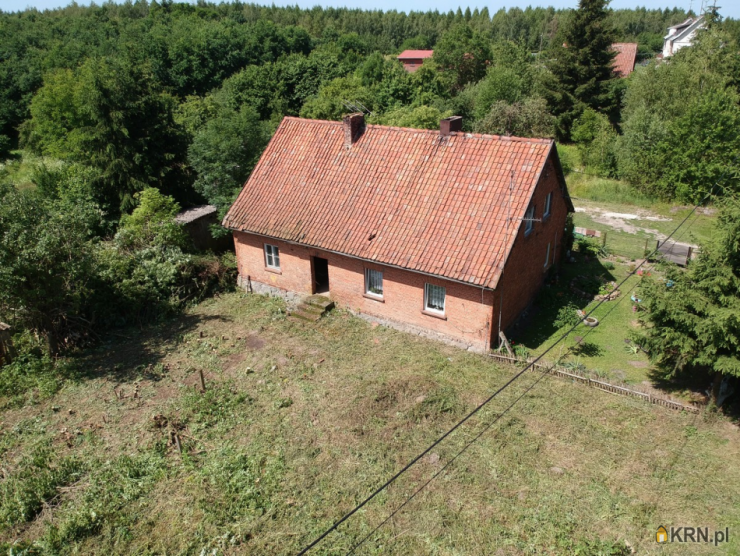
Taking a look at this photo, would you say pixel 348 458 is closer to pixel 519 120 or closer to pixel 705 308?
pixel 705 308

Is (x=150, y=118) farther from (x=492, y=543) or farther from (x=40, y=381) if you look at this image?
(x=492, y=543)

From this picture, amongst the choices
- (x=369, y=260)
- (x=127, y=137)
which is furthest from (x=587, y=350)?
(x=127, y=137)

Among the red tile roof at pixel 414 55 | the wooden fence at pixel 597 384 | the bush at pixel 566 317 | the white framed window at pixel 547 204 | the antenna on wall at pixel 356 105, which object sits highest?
the red tile roof at pixel 414 55

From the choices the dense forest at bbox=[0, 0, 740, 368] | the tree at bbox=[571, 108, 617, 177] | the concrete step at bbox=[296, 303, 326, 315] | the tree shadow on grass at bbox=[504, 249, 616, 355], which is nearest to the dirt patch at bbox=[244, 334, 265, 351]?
the concrete step at bbox=[296, 303, 326, 315]

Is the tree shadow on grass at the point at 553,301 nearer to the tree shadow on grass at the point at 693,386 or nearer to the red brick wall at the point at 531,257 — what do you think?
the red brick wall at the point at 531,257

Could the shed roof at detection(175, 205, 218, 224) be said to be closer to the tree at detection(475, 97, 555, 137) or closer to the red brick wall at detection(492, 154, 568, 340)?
the red brick wall at detection(492, 154, 568, 340)
